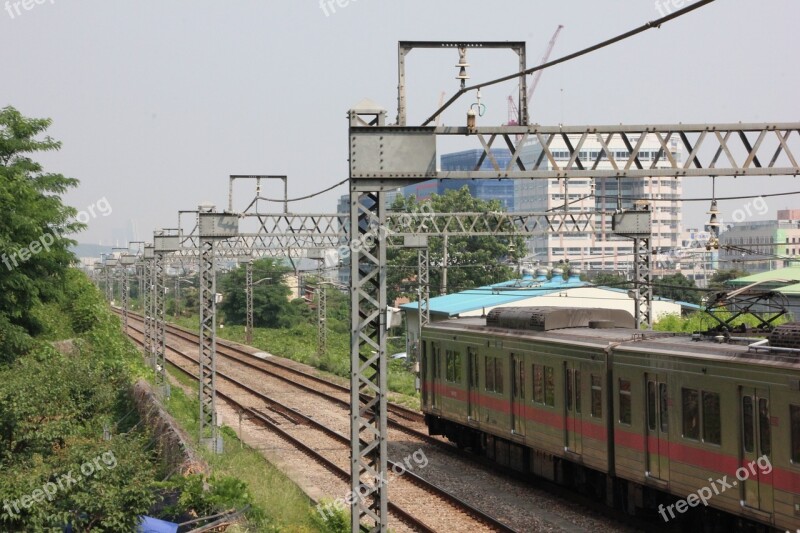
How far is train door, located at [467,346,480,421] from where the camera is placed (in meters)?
20.0

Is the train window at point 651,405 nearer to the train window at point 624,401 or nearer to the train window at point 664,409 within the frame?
the train window at point 664,409

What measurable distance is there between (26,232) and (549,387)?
18.7m

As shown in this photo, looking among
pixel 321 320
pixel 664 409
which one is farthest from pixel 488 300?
pixel 664 409

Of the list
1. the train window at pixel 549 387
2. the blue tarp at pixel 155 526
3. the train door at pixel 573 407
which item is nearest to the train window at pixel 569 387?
the train door at pixel 573 407

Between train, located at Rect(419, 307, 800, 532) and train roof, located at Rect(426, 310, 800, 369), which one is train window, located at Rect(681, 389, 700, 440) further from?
train roof, located at Rect(426, 310, 800, 369)

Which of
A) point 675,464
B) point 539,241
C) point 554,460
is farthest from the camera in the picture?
point 539,241

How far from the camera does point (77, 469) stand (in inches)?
591

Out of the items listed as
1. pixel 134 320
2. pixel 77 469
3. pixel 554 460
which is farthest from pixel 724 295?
pixel 134 320

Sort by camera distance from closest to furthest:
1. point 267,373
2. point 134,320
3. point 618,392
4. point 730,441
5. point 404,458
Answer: point 730,441 → point 618,392 → point 404,458 → point 267,373 → point 134,320

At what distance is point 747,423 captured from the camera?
11.6 m

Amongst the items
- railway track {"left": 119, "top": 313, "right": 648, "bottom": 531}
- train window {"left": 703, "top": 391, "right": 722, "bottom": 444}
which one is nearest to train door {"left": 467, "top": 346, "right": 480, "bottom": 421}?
railway track {"left": 119, "top": 313, "right": 648, "bottom": 531}

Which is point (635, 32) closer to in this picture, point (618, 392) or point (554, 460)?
point (618, 392)

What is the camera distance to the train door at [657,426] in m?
13.3

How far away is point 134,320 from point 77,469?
249 ft
